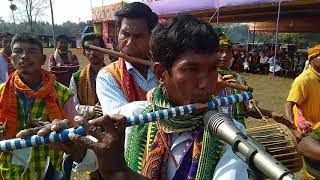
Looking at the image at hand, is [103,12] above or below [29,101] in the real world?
above

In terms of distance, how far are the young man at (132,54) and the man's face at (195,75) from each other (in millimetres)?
921

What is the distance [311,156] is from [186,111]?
1.52 m

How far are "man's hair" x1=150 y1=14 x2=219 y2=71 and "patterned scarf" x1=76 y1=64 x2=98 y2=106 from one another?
117 inches

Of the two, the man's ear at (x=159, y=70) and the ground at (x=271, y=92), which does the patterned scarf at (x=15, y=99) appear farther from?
the ground at (x=271, y=92)

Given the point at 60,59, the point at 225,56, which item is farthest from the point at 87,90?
the point at 60,59

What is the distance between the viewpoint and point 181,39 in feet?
4.85

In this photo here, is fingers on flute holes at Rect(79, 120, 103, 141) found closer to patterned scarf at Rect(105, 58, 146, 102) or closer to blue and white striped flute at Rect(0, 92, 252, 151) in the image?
blue and white striped flute at Rect(0, 92, 252, 151)

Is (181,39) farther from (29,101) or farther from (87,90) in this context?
(87,90)

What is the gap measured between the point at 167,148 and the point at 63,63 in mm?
5602

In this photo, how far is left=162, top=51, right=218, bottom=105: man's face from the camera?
1.43m

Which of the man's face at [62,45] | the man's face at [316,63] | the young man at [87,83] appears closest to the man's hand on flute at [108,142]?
the young man at [87,83]

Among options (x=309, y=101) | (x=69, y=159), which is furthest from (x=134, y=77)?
(x=309, y=101)

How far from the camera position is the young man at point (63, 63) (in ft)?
20.9

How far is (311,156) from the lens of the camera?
2.58 m
